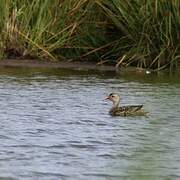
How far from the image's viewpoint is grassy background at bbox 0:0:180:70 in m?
17.2

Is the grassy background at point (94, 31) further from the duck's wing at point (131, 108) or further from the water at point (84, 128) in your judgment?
the duck's wing at point (131, 108)

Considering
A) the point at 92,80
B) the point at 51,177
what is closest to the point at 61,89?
the point at 92,80

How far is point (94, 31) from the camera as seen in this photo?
18.2 meters

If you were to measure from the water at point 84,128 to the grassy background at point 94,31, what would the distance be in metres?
1.06

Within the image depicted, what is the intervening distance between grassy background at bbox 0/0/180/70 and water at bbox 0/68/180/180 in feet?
3.49

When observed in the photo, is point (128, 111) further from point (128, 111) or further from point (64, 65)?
point (64, 65)

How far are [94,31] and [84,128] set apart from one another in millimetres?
7416

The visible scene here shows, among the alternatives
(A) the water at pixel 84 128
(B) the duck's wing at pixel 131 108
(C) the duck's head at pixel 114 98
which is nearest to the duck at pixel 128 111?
(B) the duck's wing at pixel 131 108

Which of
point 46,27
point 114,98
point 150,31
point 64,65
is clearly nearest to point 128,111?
point 114,98

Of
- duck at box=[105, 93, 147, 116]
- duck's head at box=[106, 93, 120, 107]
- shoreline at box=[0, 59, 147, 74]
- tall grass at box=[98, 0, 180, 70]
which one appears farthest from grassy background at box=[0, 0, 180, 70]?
duck at box=[105, 93, 147, 116]

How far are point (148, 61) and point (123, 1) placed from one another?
49.7 inches

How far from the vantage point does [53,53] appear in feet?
60.1

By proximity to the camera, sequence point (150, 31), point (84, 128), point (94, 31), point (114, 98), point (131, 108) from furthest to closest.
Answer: point (94, 31) → point (150, 31) → point (114, 98) → point (131, 108) → point (84, 128)

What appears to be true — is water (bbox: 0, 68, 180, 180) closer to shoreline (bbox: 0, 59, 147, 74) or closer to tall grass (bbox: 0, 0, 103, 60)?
shoreline (bbox: 0, 59, 147, 74)
